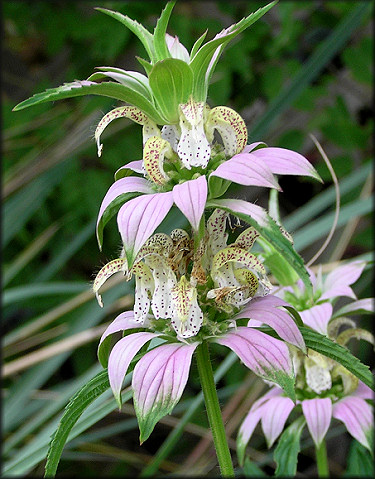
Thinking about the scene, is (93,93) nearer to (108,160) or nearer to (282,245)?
(282,245)

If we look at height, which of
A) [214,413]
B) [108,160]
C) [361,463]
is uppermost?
[108,160]

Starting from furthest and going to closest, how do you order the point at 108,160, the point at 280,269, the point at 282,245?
1. the point at 108,160
2. the point at 280,269
3. the point at 282,245

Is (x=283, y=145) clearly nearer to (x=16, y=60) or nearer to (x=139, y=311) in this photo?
(x=16, y=60)

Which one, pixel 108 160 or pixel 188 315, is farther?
pixel 108 160

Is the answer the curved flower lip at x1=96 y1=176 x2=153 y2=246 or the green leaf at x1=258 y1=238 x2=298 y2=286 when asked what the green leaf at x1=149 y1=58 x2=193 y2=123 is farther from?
the green leaf at x1=258 y1=238 x2=298 y2=286

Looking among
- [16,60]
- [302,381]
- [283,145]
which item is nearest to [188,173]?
[302,381]

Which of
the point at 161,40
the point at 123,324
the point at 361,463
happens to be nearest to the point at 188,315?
the point at 123,324

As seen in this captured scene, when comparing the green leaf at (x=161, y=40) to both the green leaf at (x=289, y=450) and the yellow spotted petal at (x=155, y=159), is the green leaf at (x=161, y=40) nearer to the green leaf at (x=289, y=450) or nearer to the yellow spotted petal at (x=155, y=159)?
the yellow spotted petal at (x=155, y=159)
